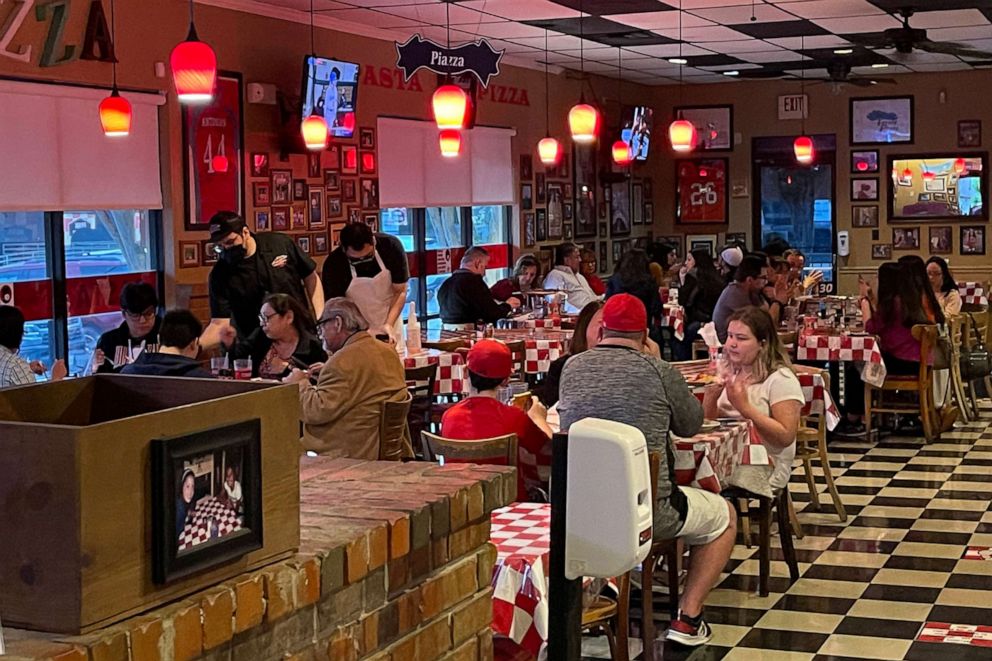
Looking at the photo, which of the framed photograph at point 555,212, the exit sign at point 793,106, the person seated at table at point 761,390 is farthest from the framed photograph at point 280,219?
the exit sign at point 793,106

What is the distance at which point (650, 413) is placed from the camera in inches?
199

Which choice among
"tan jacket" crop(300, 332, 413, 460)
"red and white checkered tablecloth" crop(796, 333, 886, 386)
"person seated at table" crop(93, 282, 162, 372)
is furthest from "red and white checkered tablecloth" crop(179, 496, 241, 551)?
"red and white checkered tablecloth" crop(796, 333, 886, 386)

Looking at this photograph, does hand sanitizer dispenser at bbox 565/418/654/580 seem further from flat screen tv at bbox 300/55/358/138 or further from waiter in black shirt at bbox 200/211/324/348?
flat screen tv at bbox 300/55/358/138

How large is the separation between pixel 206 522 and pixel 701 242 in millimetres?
17374

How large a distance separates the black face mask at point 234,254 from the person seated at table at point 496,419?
269 cm

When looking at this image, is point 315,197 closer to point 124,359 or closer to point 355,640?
point 124,359

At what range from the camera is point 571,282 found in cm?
1363

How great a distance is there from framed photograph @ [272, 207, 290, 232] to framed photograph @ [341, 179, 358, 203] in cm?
84

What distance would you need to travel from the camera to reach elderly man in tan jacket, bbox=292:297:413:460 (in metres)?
6.18

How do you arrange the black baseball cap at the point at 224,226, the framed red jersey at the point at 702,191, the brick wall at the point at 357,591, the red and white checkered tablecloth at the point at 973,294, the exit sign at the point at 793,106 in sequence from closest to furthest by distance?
the brick wall at the point at 357,591 → the black baseball cap at the point at 224,226 → the red and white checkered tablecloth at the point at 973,294 → the exit sign at the point at 793,106 → the framed red jersey at the point at 702,191

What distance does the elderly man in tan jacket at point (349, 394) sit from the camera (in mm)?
6180

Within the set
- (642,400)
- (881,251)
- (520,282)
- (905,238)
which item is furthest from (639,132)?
(642,400)

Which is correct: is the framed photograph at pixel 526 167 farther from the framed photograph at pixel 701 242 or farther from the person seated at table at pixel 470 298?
the framed photograph at pixel 701 242

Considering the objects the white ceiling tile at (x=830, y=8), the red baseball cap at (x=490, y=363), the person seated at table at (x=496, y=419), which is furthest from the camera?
the white ceiling tile at (x=830, y=8)
